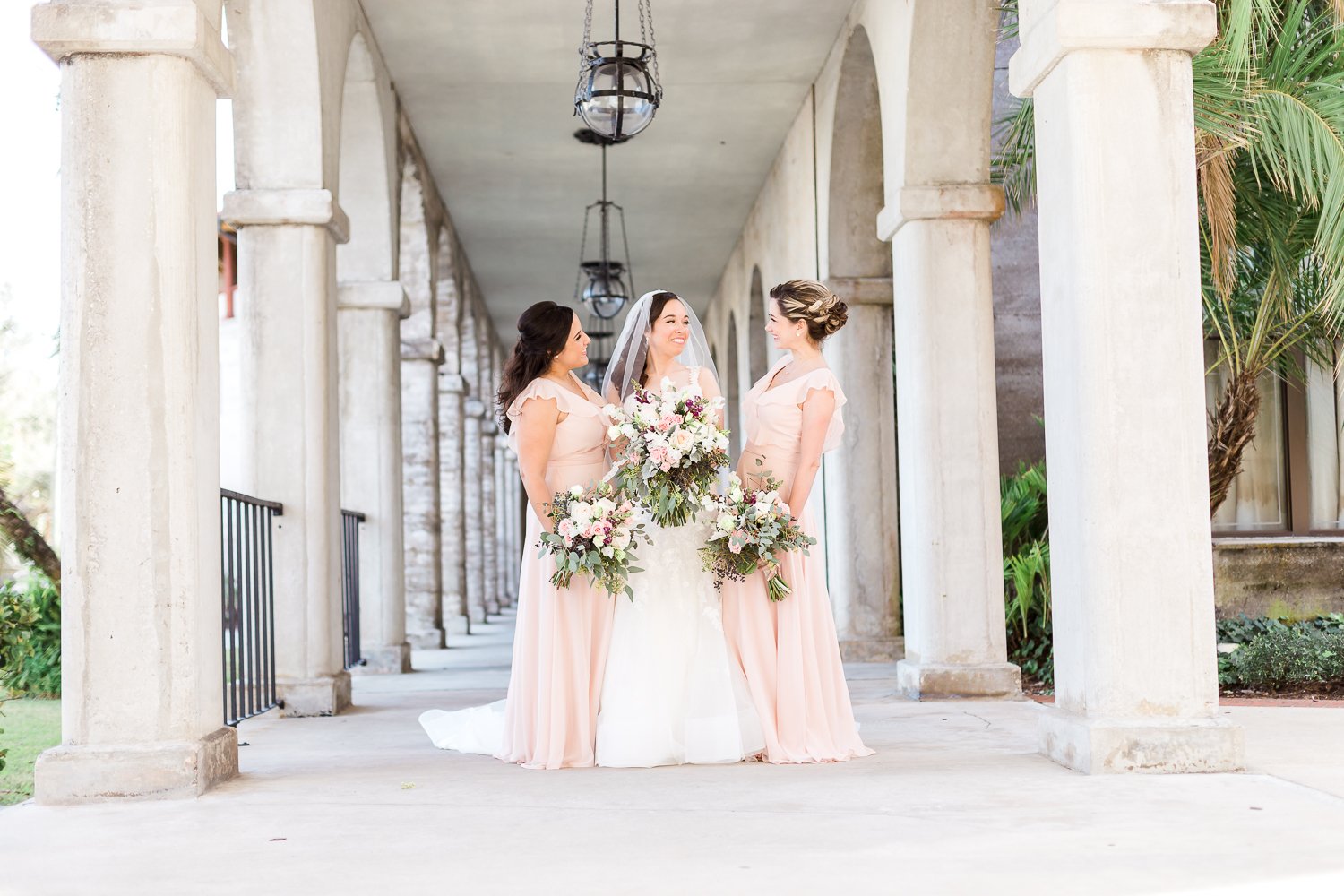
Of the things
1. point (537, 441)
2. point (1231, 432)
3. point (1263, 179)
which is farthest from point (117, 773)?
point (1263, 179)

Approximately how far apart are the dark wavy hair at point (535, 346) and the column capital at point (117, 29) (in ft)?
5.28

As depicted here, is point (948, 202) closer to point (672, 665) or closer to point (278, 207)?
point (672, 665)

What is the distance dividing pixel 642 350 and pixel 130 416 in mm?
2043

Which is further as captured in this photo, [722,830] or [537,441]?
[537,441]

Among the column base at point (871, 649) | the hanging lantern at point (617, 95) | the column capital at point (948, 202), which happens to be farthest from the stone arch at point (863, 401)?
the hanging lantern at point (617, 95)

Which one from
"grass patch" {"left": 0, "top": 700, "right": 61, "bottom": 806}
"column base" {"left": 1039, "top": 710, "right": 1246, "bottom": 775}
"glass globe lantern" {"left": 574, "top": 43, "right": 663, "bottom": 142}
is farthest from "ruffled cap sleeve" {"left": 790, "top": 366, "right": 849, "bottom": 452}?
"grass patch" {"left": 0, "top": 700, "right": 61, "bottom": 806}

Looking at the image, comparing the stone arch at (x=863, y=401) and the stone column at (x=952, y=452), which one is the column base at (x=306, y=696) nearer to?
the stone column at (x=952, y=452)

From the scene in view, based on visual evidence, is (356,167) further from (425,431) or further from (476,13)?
(425,431)

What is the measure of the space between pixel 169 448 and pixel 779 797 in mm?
2395

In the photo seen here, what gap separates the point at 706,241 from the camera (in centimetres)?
1722

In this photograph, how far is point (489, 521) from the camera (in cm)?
2303

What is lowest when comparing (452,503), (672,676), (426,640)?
(426,640)

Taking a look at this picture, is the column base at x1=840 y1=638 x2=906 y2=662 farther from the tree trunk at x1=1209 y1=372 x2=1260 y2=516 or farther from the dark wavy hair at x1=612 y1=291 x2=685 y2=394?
the dark wavy hair at x1=612 y1=291 x2=685 y2=394

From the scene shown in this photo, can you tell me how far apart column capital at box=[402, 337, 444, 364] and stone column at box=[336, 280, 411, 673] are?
2.72m
